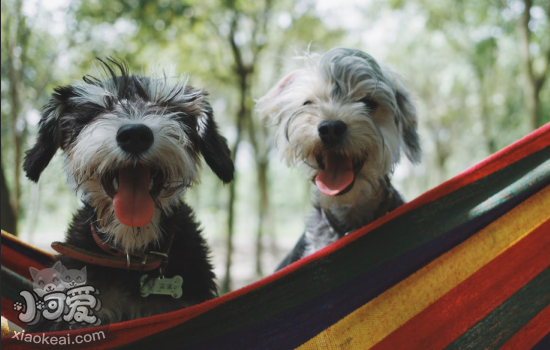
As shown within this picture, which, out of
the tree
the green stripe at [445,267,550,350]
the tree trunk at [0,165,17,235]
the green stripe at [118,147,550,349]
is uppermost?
the tree

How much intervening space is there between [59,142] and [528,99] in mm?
11928

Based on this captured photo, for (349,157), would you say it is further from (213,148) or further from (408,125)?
(213,148)

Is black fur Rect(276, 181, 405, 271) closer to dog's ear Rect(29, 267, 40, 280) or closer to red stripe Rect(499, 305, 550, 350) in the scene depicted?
red stripe Rect(499, 305, 550, 350)

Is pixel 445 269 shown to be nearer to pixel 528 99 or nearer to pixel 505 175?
pixel 505 175

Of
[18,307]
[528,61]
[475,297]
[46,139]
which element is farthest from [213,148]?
[528,61]

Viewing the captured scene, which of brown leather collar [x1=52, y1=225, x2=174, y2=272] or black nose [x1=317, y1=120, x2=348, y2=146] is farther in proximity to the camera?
black nose [x1=317, y1=120, x2=348, y2=146]

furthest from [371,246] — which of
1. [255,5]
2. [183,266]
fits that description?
[255,5]

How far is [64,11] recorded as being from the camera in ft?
33.5

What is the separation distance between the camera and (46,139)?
8.77 feet

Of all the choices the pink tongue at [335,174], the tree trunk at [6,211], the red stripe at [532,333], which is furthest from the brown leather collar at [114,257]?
the tree trunk at [6,211]

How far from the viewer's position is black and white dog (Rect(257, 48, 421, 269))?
3.17 meters

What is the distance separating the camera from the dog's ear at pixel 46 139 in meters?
2.60

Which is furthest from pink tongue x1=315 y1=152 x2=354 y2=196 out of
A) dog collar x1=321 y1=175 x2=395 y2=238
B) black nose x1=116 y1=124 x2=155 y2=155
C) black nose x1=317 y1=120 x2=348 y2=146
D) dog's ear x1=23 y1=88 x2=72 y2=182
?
dog's ear x1=23 y1=88 x2=72 y2=182

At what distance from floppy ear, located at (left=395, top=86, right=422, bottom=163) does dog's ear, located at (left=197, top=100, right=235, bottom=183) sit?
5.03 feet
